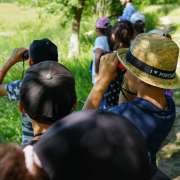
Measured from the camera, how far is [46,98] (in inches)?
90.0

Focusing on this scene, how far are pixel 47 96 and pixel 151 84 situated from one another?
545mm

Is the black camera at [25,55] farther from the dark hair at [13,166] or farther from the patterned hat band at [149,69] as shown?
the dark hair at [13,166]

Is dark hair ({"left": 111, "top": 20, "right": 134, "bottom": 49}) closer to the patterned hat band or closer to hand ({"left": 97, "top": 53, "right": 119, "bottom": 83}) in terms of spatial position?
hand ({"left": 97, "top": 53, "right": 119, "bottom": 83})

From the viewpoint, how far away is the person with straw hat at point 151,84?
2488 millimetres

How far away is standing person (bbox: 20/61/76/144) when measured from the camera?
229 cm

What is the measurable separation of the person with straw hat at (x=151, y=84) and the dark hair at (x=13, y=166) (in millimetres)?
1060

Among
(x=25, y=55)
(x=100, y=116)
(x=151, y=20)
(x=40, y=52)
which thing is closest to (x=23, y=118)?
(x=40, y=52)

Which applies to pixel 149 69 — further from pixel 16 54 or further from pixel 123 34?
pixel 123 34

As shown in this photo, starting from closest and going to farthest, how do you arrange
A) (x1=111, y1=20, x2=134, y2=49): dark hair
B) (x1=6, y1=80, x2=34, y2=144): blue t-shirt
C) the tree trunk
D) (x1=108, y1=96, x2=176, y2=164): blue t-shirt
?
(x1=108, y1=96, x2=176, y2=164): blue t-shirt, (x1=6, y1=80, x2=34, y2=144): blue t-shirt, (x1=111, y1=20, x2=134, y2=49): dark hair, the tree trunk

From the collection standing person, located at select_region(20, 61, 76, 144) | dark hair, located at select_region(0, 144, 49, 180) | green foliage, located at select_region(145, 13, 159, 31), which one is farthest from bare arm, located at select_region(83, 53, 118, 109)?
green foliage, located at select_region(145, 13, 159, 31)

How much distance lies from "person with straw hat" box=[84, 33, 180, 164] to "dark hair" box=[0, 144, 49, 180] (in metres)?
1.06

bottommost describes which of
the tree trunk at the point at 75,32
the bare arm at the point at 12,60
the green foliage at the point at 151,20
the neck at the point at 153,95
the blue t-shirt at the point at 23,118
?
the green foliage at the point at 151,20

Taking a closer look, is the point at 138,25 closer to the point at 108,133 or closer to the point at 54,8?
the point at 108,133

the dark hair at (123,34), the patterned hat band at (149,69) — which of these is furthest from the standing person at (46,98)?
the dark hair at (123,34)
